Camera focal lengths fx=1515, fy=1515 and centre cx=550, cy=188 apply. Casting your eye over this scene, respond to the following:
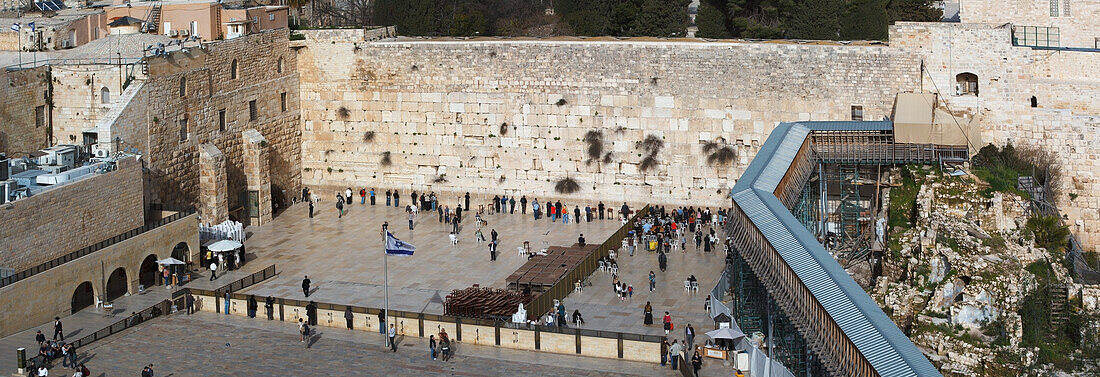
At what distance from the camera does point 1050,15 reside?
46.3m

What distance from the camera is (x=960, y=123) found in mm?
43469

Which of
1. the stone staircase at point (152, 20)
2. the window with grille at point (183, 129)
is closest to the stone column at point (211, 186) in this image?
the window with grille at point (183, 129)

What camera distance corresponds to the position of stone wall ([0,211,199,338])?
34969mm

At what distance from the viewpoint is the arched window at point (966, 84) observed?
44844 millimetres

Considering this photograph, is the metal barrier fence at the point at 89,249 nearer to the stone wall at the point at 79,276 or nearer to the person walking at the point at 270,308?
the stone wall at the point at 79,276

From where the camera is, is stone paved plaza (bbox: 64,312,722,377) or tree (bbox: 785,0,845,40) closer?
stone paved plaza (bbox: 64,312,722,377)

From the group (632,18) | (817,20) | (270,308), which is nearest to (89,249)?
(270,308)

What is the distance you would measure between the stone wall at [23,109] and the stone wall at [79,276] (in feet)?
18.0

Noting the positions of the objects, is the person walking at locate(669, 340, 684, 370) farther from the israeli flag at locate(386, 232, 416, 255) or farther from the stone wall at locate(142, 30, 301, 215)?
the stone wall at locate(142, 30, 301, 215)

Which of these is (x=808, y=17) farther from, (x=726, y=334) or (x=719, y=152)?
(x=726, y=334)

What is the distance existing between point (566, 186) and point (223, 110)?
436 inches

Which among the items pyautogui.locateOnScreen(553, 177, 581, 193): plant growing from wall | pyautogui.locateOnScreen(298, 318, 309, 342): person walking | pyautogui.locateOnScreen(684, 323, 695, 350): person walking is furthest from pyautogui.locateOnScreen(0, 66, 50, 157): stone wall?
pyautogui.locateOnScreen(684, 323, 695, 350): person walking

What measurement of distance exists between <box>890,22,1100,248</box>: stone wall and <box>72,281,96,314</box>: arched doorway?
23803mm

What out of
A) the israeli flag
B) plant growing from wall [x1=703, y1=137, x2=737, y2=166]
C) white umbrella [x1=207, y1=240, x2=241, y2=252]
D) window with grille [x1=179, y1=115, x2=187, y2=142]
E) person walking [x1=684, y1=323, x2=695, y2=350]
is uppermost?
window with grille [x1=179, y1=115, x2=187, y2=142]
